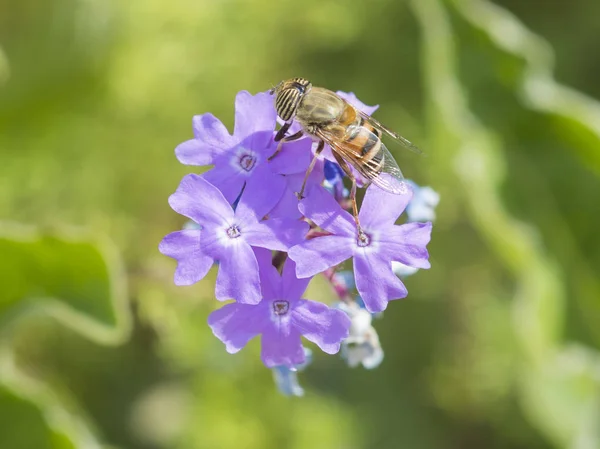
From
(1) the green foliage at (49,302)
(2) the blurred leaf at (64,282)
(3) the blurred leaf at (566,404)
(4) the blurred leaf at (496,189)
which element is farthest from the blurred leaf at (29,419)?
(3) the blurred leaf at (566,404)

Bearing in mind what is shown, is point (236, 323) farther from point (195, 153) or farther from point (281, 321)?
point (195, 153)

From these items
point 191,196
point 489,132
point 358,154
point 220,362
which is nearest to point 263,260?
point 191,196

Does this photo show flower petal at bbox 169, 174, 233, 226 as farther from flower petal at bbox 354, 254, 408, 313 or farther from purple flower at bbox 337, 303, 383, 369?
purple flower at bbox 337, 303, 383, 369

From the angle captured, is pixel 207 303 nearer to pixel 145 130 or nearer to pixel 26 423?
pixel 26 423

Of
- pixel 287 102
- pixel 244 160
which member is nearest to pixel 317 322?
pixel 244 160

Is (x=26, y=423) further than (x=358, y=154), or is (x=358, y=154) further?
(x=26, y=423)

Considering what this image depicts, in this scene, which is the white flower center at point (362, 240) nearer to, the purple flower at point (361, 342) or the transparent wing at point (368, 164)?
the transparent wing at point (368, 164)
